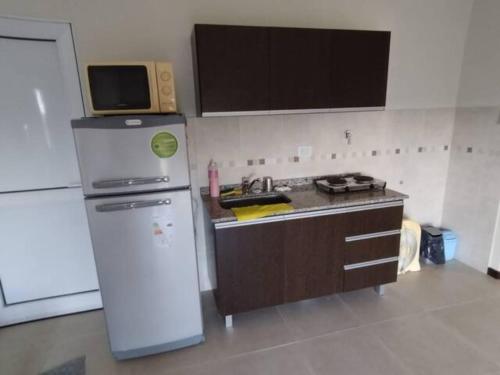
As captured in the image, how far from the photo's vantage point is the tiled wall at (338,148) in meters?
2.34

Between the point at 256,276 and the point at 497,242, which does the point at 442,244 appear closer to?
the point at 497,242

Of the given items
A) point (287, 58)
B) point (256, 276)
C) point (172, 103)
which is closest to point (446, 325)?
point (256, 276)

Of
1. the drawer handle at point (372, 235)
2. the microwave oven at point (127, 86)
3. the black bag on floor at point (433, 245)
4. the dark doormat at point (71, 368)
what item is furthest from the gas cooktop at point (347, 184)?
the dark doormat at point (71, 368)

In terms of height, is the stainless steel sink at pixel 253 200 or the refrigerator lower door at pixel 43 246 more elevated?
the stainless steel sink at pixel 253 200

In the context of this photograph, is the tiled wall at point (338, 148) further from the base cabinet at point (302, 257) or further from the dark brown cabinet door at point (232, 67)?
the base cabinet at point (302, 257)

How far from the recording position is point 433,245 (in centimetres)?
290

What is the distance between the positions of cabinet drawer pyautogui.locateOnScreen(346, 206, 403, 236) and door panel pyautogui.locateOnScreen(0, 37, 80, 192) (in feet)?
6.55

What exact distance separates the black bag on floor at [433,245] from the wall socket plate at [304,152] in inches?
57.6

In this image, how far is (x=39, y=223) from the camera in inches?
86.5

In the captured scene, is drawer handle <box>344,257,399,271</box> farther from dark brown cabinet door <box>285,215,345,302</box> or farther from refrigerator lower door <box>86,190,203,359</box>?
refrigerator lower door <box>86,190,203,359</box>

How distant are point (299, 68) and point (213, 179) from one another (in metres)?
0.97

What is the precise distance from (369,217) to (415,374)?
0.96 m

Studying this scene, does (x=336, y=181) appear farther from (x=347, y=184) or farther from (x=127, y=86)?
(x=127, y=86)

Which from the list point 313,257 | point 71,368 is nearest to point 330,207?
point 313,257
